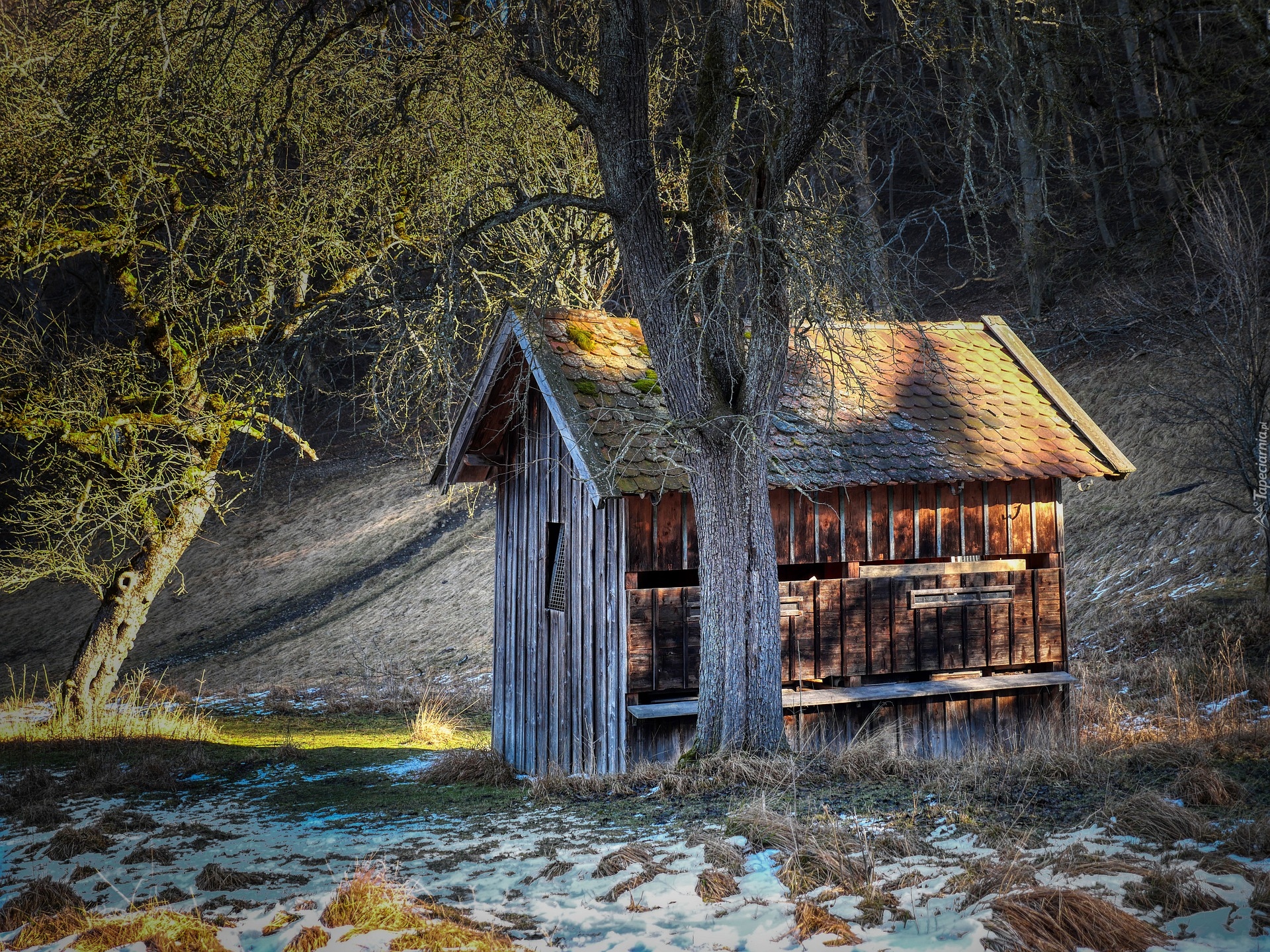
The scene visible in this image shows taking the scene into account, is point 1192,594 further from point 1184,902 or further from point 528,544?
point 1184,902

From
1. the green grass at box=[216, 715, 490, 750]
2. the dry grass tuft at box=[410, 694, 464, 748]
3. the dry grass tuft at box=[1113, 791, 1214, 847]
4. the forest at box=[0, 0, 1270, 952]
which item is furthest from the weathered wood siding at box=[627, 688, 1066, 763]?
the dry grass tuft at box=[410, 694, 464, 748]

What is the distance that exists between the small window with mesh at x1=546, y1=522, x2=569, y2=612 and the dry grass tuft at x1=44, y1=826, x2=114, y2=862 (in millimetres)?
5009

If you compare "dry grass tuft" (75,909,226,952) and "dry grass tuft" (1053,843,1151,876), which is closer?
"dry grass tuft" (75,909,226,952)

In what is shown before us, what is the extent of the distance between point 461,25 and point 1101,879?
26.4 ft

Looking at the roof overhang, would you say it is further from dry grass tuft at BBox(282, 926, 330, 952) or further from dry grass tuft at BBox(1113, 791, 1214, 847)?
dry grass tuft at BBox(1113, 791, 1214, 847)

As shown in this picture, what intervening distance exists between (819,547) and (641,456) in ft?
7.20

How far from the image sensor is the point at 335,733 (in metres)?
15.1

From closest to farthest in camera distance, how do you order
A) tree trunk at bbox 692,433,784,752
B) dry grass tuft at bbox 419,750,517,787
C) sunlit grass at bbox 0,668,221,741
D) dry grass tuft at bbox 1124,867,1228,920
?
dry grass tuft at bbox 1124,867,1228,920 < tree trunk at bbox 692,433,784,752 < dry grass tuft at bbox 419,750,517,787 < sunlit grass at bbox 0,668,221,741

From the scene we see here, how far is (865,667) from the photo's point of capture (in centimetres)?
1018

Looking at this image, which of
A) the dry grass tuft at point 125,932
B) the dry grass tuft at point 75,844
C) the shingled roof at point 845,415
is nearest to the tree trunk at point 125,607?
the shingled roof at point 845,415

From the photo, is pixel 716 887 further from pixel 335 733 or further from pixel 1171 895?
pixel 335 733

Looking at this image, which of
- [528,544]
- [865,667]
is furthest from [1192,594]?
[528,544]

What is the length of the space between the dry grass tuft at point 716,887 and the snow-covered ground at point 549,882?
0.16 ft

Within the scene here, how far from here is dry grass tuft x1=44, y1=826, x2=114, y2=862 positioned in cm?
631
